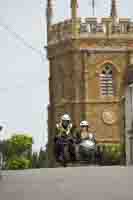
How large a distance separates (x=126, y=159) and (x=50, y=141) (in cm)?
4121

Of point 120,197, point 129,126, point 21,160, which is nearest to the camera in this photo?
point 120,197

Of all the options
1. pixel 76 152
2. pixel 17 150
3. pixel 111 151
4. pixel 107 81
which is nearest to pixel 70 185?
pixel 76 152

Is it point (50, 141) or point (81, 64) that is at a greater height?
point (81, 64)

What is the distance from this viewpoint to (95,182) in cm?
1397

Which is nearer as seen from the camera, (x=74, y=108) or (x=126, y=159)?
(x=126, y=159)

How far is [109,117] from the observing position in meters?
69.6

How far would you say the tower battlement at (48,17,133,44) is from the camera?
69.0 metres

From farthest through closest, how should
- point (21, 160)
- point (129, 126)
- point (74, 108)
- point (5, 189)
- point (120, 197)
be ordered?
point (21, 160) < point (74, 108) < point (129, 126) < point (5, 189) < point (120, 197)

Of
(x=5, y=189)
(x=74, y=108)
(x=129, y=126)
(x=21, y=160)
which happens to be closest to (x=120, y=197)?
(x=5, y=189)

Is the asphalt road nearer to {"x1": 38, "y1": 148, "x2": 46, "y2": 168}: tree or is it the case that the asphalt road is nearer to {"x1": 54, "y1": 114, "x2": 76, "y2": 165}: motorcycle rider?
{"x1": 54, "y1": 114, "x2": 76, "y2": 165}: motorcycle rider

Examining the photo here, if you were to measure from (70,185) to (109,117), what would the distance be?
→ 184 feet

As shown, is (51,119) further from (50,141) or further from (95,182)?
(95,182)

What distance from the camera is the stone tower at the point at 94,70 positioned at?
6875cm

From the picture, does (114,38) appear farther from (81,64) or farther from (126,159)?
(126,159)
